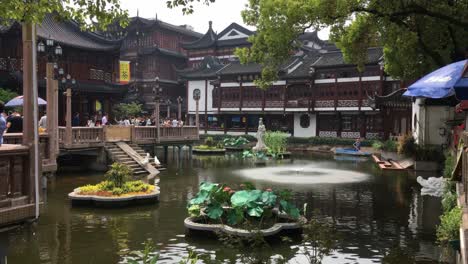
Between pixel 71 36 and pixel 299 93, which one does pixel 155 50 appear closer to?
pixel 299 93

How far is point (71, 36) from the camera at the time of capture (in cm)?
3619

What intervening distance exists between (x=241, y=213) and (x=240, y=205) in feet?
0.60

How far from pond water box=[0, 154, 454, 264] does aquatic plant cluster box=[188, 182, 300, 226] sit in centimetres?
68

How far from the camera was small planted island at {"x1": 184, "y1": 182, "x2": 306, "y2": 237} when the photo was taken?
1059 centimetres

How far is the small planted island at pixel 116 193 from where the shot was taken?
14.3 metres

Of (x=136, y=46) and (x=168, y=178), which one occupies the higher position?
(x=136, y=46)

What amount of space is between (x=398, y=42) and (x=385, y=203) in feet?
22.8

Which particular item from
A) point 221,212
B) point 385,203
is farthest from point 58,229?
point 385,203

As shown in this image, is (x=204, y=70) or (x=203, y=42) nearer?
(x=204, y=70)

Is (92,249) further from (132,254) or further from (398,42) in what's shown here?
(398,42)

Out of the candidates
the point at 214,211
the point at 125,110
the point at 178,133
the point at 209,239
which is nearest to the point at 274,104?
the point at 125,110

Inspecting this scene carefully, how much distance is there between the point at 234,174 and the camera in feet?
75.5

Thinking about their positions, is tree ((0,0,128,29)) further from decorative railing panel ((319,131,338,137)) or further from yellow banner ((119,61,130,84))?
yellow banner ((119,61,130,84))

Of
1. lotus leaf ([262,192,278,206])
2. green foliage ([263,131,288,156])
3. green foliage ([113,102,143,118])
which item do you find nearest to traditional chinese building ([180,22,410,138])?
→ green foliage ([263,131,288,156])
